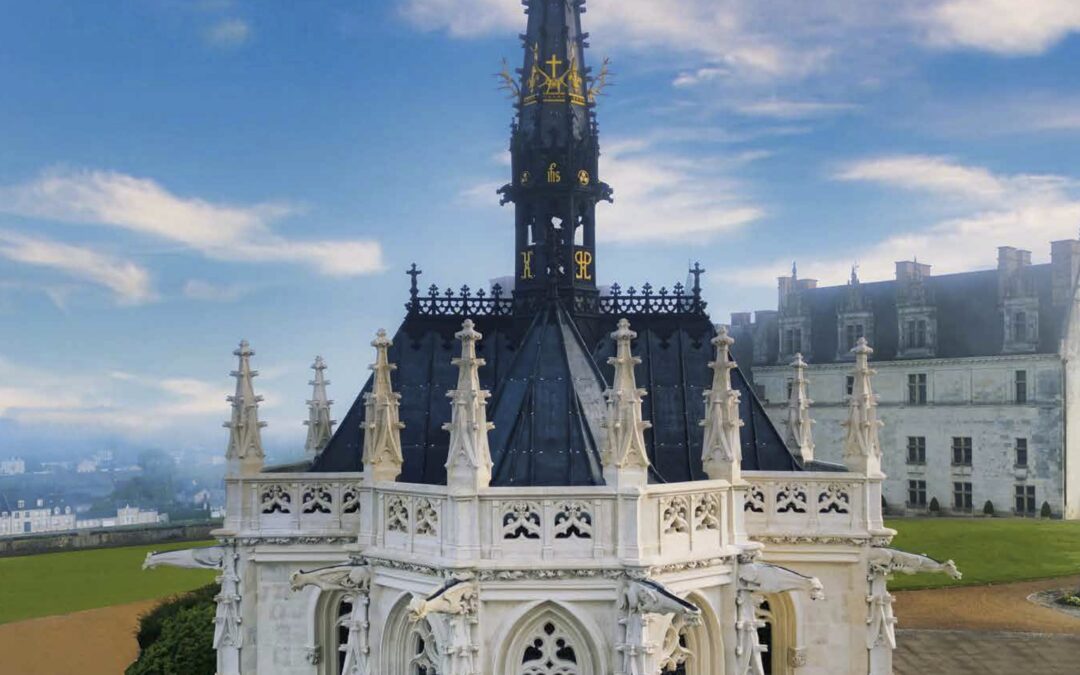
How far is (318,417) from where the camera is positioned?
931 inches

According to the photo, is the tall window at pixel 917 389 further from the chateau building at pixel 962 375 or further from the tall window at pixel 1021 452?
the tall window at pixel 1021 452

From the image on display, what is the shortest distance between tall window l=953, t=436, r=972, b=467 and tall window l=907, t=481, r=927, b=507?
8.48 feet

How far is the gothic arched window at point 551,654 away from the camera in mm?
15430

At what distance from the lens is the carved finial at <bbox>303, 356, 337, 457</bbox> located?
77.3 ft

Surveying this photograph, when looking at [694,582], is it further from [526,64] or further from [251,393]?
[526,64]

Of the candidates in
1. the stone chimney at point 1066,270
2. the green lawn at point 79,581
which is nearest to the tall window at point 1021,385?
the stone chimney at point 1066,270

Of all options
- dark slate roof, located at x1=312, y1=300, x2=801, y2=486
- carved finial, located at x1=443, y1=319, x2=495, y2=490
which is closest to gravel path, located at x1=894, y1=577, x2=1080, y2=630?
dark slate roof, located at x1=312, y1=300, x2=801, y2=486

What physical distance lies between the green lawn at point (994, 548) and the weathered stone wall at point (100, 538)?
3612 cm

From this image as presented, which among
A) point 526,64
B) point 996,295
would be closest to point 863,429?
point 526,64

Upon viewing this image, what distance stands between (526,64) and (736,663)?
12.6 metres

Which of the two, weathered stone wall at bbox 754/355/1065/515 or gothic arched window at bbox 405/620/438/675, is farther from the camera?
weathered stone wall at bbox 754/355/1065/515

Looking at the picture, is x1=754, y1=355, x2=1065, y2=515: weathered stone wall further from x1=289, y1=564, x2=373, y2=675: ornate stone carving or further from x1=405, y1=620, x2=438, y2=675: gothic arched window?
x1=289, y1=564, x2=373, y2=675: ornate stone carving

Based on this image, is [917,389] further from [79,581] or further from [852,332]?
[79,581]

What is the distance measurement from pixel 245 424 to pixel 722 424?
918 centimetres
